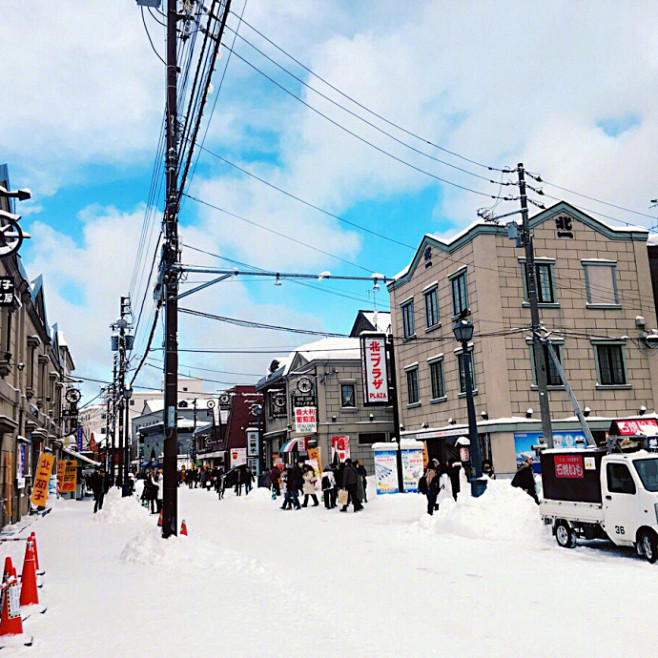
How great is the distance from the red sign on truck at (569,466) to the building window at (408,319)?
71.4 feet

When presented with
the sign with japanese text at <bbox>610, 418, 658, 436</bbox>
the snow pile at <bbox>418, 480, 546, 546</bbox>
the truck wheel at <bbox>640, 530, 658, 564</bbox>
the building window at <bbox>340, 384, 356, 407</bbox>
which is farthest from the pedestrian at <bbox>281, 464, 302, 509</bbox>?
the building window at <bbox>340, 384, 356, 407</bbox>

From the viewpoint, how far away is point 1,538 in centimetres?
1808

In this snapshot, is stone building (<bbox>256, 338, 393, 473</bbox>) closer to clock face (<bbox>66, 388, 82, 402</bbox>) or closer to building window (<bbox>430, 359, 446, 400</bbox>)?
building window (<bbox>430, 359, 446, 400</bbox>)

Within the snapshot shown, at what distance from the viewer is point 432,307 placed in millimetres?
33625

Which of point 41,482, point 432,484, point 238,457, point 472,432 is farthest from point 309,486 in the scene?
point 238,457

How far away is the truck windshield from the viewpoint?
1172 centimetres

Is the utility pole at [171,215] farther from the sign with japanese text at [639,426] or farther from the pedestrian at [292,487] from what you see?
the sign with japanese text at [639,426]

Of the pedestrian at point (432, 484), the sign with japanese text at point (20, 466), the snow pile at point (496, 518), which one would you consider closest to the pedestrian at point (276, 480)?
the sign with japanese text at point (20, 466)

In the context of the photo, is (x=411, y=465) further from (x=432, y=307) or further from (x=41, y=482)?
(x=41, y=482)

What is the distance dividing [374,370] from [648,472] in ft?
72.9

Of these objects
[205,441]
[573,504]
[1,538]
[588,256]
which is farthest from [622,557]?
[205,441]

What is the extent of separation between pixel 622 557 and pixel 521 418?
654 inches

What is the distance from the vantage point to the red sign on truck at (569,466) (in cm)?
1319

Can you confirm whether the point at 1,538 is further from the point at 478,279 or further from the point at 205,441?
the point at 205,441
